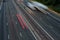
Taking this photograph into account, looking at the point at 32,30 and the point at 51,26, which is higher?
the point at 32,30

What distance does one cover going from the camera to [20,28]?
38.8 m

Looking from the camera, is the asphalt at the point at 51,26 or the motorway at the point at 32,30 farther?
the asphalt at the point at 51,26

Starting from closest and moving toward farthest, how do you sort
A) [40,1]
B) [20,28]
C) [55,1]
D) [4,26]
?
[20,28] < [4,26] < [55,1] < [40,1]

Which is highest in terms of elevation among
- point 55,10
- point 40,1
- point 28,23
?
point 28,23

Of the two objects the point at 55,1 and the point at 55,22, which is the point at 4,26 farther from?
the point at 55,1

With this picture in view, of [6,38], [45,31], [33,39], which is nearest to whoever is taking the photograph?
[33,39]

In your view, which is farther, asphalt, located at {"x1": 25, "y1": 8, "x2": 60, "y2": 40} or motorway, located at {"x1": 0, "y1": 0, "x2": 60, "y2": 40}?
asphalt, located at {"x1": 25, "y1": 8, "x2": 60, "y2": 40}

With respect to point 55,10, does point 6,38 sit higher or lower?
higher

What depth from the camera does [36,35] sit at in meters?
33.5

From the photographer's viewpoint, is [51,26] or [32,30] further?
[51,26]

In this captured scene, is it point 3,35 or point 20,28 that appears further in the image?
point 20,28

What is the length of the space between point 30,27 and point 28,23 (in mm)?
3525

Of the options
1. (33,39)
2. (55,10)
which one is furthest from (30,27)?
(55,10)

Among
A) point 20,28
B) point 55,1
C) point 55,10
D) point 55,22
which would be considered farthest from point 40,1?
point 20,28
